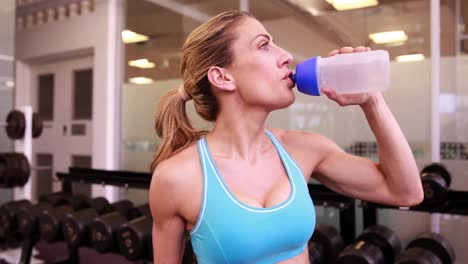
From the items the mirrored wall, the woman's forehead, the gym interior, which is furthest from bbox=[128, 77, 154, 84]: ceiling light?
the woman's forehead

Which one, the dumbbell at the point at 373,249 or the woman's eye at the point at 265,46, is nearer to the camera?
the woman's eye at the point at 265,46

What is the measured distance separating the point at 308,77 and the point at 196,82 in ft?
0.77

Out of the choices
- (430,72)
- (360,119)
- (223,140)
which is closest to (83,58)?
(360,119)

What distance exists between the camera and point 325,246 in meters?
1.93

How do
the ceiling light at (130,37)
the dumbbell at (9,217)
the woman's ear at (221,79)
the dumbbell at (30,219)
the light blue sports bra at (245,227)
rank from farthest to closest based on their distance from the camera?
the ceiling light at (130,37)
the dumbbell at (9,217)
the dumbbell at (30,219)
the woman's ear at (221,79)
the light blue sports bra at (245,227)

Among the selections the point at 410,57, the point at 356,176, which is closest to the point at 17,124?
the point at 410,57

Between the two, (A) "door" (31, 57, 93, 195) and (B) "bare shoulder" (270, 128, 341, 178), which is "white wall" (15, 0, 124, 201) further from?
(B) "bare shoulder" (270, 128, 341, 178)

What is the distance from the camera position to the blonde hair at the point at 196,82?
31.8 inches

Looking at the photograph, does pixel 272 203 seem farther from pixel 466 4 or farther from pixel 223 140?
pixel 466 4

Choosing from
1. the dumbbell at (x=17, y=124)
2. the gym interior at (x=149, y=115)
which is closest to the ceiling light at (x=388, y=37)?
the gym interior at (x=149, y=115)

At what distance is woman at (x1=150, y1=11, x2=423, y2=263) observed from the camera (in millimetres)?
724

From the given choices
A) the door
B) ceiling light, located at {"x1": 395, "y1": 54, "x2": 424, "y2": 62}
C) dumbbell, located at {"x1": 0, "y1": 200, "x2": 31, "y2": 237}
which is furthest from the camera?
the door

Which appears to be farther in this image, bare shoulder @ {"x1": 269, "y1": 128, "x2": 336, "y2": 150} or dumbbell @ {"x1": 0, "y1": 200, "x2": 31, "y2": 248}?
dumbbell @ {"x1": 0, "y1": 200, "x2": 31, "y2": 248}

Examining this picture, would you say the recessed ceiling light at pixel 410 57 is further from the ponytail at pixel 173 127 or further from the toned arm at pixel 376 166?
the ponytail at pixel 173 127
